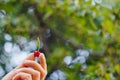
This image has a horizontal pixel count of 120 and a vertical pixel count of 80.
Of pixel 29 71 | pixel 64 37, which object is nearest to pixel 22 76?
pixel 29 71

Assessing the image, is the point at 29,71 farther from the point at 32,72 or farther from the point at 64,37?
the point at 64,37

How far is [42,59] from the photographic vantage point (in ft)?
2.62

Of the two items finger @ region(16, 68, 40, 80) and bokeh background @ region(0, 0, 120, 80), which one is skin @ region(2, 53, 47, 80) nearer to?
finger @ region(16, 68, 40, 80)

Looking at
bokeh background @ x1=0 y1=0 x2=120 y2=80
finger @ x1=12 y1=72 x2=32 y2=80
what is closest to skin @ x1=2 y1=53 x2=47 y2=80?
finger @ x1=12 y1=72 x2=32 y2=80

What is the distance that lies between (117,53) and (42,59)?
54.1 inches

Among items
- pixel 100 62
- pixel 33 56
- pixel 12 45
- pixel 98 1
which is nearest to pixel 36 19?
pixel 12 45

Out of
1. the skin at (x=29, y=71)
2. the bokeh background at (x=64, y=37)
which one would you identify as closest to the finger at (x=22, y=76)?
the skin at (x=29, y=71)

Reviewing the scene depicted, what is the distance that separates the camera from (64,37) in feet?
6.97

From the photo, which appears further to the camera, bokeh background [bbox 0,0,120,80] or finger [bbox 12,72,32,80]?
bokeh background [bbox 0,0,120,80]

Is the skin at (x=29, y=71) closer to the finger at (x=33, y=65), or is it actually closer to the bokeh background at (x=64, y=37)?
the finger at (x=33, y=65)

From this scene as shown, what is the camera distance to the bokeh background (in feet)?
5.89

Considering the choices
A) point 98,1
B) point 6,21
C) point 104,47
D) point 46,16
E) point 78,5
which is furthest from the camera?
point 104,47

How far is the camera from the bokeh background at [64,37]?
1796mm

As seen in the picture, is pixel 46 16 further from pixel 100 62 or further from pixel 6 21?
pixel 100 62
